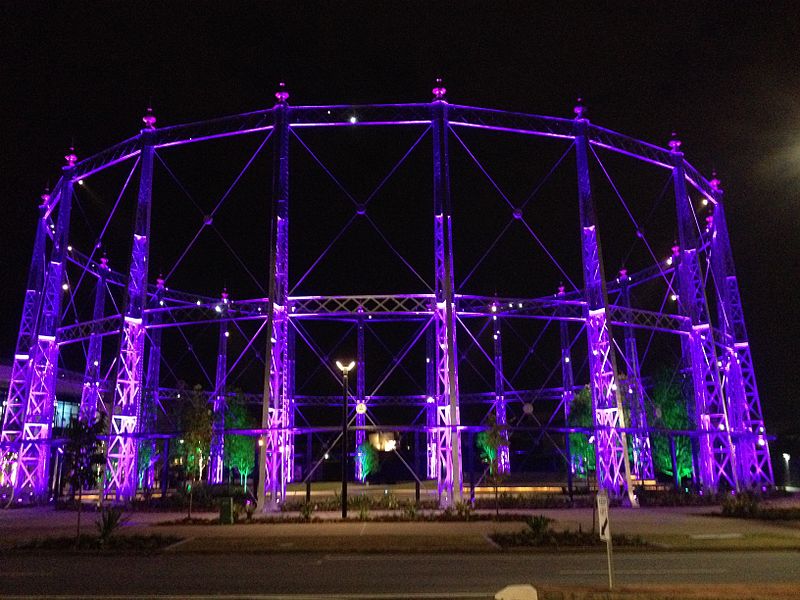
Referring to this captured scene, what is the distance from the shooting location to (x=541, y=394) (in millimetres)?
50500

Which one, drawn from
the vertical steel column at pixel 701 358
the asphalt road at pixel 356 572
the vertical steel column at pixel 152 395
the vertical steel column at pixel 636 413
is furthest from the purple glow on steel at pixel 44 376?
the vertical steel column at pixel 636 413

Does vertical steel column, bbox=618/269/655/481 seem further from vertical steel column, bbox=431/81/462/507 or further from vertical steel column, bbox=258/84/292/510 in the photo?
vertical steel column, bbox=258/84/292/510

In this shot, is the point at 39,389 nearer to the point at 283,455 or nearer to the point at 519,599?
the point at 283,455

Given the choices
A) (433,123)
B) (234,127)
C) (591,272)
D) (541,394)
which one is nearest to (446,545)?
(591,272)

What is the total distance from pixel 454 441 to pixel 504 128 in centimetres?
1418

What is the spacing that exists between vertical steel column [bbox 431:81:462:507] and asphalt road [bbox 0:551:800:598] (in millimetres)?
11654

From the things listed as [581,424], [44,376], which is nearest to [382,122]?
[44,376]

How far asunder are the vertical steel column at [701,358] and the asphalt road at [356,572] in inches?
693

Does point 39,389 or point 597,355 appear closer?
point 597,355

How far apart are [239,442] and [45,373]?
64.9 feet

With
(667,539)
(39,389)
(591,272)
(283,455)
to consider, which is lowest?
(667,539)

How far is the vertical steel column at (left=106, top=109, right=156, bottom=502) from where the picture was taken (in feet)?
97.6

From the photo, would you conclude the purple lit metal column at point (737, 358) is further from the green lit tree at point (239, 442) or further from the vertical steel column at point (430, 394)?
the green lit tree at point (239, 442)

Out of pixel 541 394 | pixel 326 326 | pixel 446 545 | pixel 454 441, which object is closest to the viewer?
pixel 446 545
